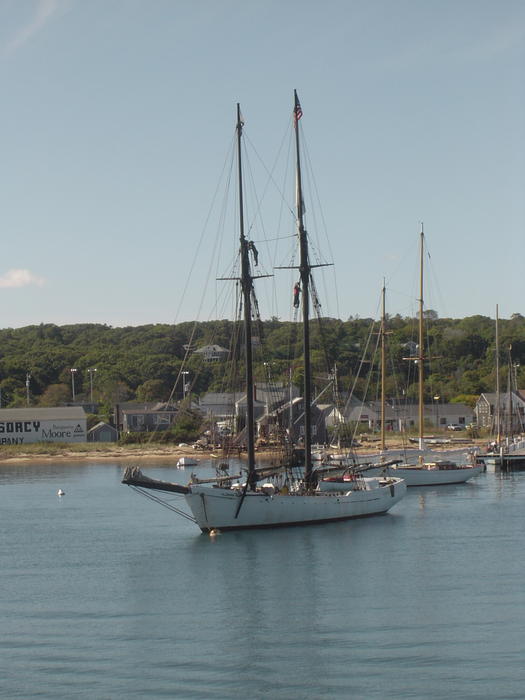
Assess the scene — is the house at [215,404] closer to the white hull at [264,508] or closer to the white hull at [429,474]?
the white hull at [429,474]

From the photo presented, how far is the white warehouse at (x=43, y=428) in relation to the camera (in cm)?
13625

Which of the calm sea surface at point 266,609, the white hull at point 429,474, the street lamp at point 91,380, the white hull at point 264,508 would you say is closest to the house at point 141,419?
the street lamp at point 91,380

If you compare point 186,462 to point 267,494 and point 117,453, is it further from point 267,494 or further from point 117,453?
point 267,494

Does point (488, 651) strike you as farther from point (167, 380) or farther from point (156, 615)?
point (167, 380)

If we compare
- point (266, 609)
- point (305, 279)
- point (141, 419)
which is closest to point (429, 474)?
point (305, 279)

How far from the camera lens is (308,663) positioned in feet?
98.8

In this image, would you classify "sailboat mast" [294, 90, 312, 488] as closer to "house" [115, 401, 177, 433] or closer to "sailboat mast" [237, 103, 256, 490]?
"sailboat mast" [237, 103, 256, 490]

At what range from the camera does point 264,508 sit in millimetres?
53312

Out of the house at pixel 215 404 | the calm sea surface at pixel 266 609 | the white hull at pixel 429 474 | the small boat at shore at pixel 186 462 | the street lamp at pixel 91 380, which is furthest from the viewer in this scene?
the street lamp at pixel 91 380

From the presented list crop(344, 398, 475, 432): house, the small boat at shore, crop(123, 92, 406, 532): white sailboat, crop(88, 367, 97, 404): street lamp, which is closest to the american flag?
crop(123, 92, 406, 532): white sailboat

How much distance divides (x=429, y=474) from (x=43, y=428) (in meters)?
69.8

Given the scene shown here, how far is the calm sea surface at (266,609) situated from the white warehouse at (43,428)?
3007 inches

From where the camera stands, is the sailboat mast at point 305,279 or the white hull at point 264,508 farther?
the sailboat mast at point 305,279

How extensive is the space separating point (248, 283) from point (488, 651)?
29.5m
